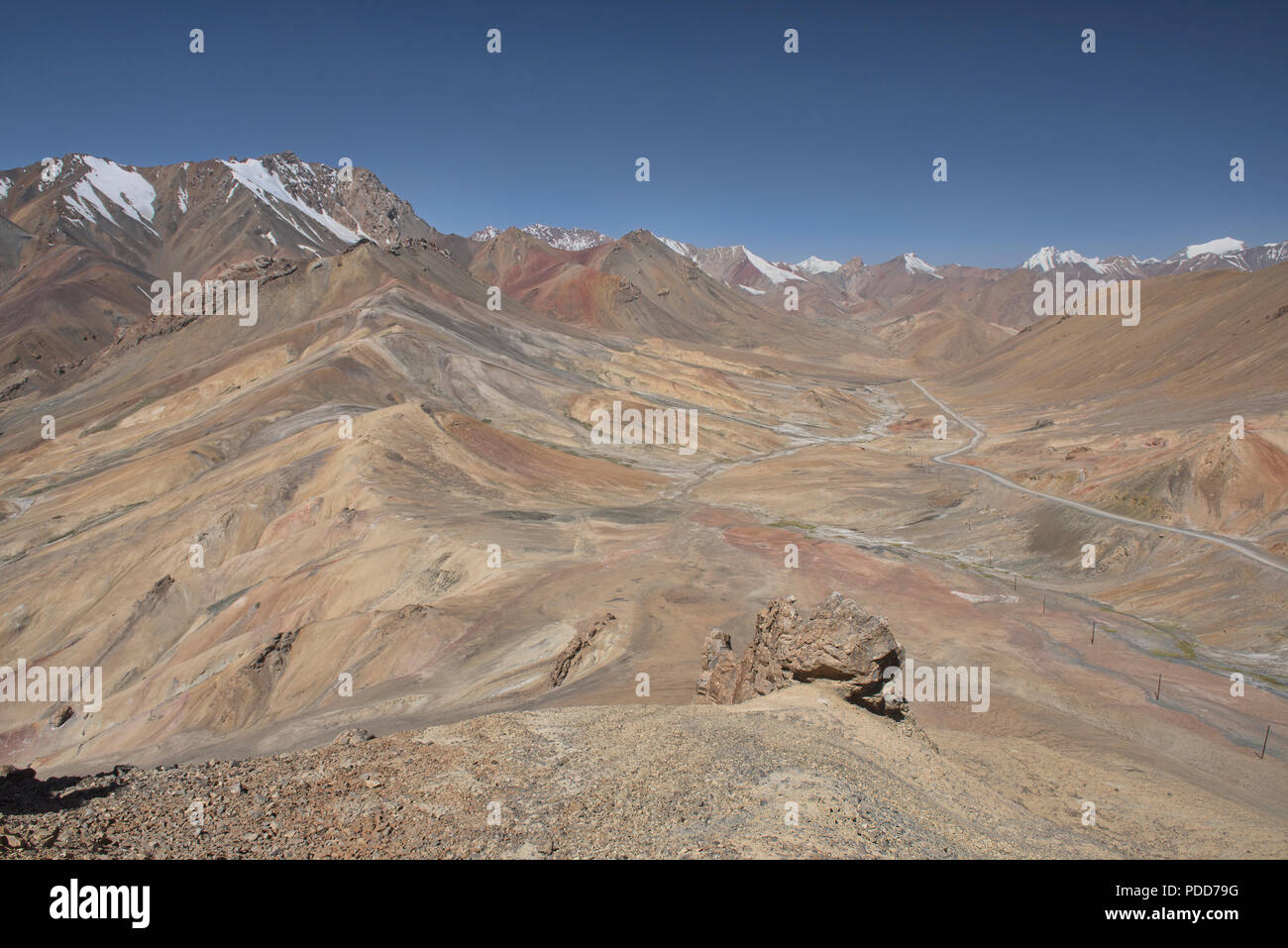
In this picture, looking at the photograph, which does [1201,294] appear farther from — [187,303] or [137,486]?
[187,303]

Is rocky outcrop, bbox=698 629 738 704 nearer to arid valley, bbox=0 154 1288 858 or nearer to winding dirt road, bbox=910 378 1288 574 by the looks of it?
arid valley, bbox=0 154 1288 858

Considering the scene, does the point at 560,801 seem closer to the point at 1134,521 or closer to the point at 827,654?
the point at 827,654

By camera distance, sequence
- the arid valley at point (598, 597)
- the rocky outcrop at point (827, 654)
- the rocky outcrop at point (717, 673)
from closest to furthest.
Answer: the arid valley at point (598, 597) → the rocky outcrop at point (827, 654) → the rocky outcrop at point (717, 673)

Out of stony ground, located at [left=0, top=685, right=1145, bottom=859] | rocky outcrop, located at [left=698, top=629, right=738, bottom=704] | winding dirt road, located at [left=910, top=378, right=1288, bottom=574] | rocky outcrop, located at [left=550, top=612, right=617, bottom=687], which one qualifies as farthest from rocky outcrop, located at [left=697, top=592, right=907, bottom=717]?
winding dirt road, located at [left=910, top=378, right=1288, bottom=574]

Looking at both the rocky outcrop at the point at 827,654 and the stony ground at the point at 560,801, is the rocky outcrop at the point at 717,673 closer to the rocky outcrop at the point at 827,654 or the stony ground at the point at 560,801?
the rocky outcrop at the point at 827,654

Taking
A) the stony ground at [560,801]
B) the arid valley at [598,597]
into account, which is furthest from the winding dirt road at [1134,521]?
the stony ground at [560,801]
